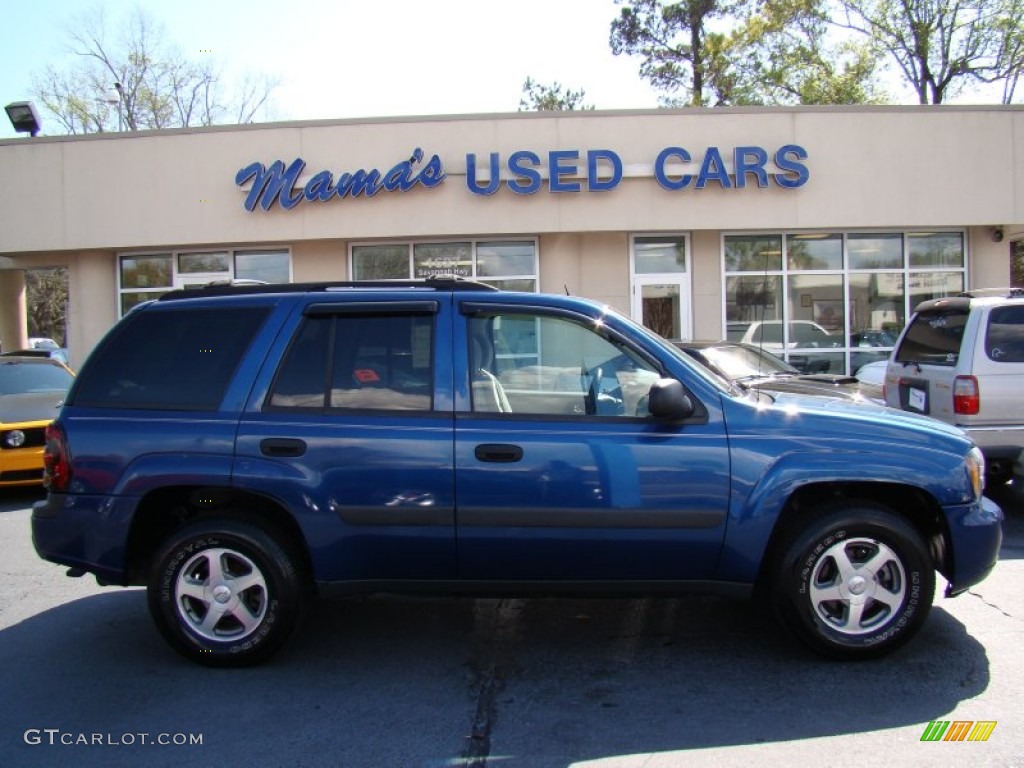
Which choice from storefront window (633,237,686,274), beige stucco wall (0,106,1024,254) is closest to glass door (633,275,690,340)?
storefront window (633,237,686,274)

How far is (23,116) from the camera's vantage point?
15156mm

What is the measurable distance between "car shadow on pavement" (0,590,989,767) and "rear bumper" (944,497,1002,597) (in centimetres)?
44

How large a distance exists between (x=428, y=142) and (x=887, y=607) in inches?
451

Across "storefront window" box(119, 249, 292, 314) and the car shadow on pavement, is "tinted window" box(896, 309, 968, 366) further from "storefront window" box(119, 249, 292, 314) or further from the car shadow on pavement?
"storefront window" box(119, 249, 292, 314)

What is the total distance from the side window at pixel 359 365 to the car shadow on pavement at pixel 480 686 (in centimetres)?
135

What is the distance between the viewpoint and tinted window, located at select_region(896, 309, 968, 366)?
22.4ft

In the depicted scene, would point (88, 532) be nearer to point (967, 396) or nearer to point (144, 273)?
point (967, 396)

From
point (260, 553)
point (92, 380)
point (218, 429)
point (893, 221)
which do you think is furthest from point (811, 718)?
point (893, 221)

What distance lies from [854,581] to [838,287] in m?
11.7

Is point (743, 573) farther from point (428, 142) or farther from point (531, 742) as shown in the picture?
point (428, 142)

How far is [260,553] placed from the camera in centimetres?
383

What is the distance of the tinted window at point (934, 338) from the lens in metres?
6.82

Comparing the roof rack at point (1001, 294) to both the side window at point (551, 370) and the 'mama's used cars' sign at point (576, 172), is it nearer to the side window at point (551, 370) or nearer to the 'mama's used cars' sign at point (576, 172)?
the side window at point (551, 370)

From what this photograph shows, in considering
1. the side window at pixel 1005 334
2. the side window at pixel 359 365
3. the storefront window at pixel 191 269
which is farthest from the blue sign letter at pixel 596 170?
the side window at pixel 359 365
